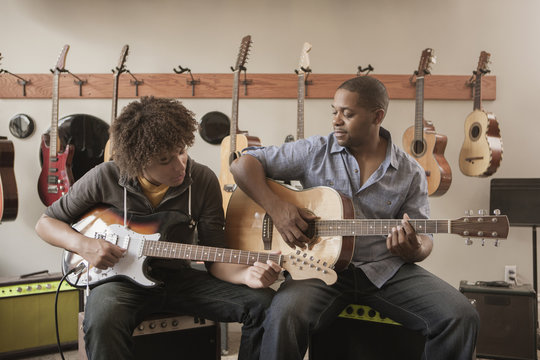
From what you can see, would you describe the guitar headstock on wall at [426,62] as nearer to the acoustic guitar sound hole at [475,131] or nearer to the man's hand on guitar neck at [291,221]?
the acoustic guitar sound hole at [475,131]

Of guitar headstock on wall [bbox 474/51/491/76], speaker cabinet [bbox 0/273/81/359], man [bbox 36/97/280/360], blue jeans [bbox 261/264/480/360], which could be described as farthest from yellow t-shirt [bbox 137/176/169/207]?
guitar headstock on wall [bbox 474/51/491/76]

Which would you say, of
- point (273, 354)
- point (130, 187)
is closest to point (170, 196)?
point (130, 187)

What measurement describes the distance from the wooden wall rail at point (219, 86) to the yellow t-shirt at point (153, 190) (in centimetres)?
165

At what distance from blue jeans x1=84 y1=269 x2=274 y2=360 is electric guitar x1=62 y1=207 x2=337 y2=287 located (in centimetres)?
6

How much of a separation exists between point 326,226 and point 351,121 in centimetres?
50

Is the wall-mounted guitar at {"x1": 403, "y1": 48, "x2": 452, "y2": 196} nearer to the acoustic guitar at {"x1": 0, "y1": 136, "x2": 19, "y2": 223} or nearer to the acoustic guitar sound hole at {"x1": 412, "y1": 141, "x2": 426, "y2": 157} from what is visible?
the acoustic guitar sound hole at {"x1": 412, "y1": 141, "x2": 426, "y2": 157}

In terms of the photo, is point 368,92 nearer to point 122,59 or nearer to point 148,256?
point 148,256

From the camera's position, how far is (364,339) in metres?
1.78

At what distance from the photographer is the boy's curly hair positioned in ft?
5.59

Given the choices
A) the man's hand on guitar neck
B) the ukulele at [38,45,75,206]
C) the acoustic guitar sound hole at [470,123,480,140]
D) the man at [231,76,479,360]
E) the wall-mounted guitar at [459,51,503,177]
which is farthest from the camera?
the ukulele at [38,45,75,206]

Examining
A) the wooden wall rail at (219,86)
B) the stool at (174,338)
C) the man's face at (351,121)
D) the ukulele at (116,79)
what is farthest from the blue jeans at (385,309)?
the ukulele at (116,79)

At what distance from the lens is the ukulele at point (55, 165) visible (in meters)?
3.07

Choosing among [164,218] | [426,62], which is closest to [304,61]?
[426,62]

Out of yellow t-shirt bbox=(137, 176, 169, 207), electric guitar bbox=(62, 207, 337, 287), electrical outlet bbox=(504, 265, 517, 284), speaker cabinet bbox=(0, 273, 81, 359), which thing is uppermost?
yellow t-shirt bbox=(137, 176, 169, 207)
